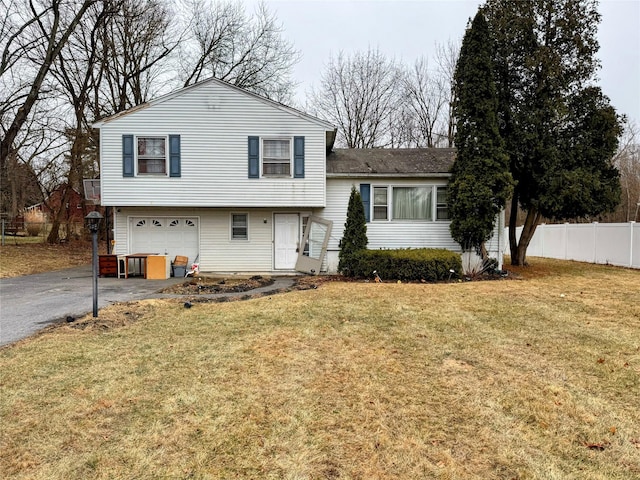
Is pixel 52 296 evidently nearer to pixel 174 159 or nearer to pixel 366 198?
pixel 174 159

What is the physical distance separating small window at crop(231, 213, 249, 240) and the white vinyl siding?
2.95ft

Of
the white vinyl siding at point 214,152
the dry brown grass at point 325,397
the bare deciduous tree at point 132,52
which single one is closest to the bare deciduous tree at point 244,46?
the bare deciduous tree at point 132,52

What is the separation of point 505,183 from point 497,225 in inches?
78.9

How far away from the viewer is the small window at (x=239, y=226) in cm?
1400

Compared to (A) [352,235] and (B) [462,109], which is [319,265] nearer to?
(A) [352,235]

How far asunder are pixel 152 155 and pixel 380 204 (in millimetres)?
7870

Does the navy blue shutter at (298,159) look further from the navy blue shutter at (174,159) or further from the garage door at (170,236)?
the garage door at (170,236)

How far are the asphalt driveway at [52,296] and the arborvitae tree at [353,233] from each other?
5271 mm

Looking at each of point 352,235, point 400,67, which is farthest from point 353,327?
point 400,67

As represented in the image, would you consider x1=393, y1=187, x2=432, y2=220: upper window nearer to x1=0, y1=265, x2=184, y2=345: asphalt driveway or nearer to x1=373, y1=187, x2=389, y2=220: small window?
x1=373, y1=187, x2=389, y2=220: small window

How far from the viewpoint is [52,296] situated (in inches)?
363

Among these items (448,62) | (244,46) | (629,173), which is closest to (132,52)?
(244,46)

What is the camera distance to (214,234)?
13938 millimetres

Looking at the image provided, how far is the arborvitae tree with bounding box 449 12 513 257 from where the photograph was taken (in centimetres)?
1242
